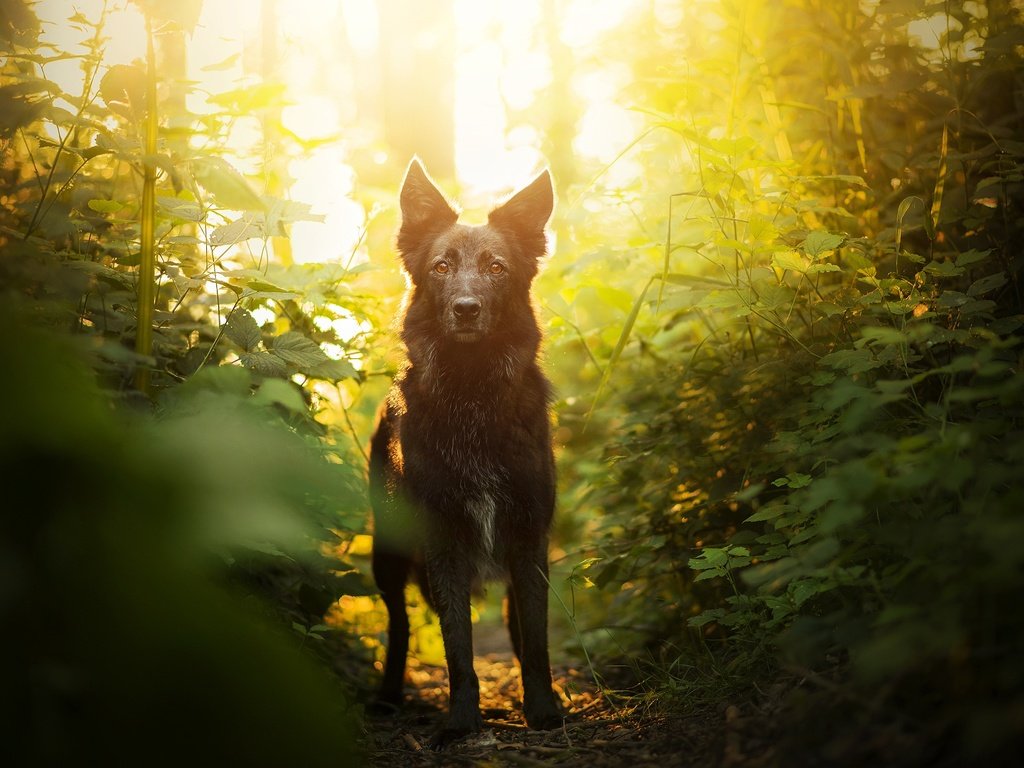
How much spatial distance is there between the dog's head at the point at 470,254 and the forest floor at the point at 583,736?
6.23ft

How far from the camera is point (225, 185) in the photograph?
9.77ft

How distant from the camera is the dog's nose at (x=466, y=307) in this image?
375 cm

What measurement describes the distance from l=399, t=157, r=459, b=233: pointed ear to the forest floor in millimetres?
2669

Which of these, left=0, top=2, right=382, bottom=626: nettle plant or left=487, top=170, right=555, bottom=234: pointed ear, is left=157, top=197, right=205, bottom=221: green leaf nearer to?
left=0, top=2, right=382, bottom=626: nettle plant

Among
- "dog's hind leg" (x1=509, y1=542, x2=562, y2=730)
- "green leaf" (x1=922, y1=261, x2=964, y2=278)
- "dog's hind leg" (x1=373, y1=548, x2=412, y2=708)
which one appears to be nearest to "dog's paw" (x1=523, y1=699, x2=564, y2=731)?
"dog's hind leg" (x1=509, y1=542, x2=562, y2=730)

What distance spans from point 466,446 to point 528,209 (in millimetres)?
1547

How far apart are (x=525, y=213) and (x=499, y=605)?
409 cm

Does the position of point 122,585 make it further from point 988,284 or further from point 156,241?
point 988,284

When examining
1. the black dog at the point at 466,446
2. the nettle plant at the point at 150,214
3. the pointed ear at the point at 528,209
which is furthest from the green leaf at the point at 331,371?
the pointed ear at the point at 528,209

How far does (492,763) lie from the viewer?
9.08 feet

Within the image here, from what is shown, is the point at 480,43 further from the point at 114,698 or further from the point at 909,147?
the point at 114,698

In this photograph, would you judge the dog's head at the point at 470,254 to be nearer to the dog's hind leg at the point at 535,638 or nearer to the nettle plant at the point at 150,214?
the nettle plant at the point at 150,214

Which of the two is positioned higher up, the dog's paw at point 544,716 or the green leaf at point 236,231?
the green leaf at point 236,231

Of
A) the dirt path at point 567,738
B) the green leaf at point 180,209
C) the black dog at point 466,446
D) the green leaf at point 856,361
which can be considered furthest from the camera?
the black dog at point 466,446
